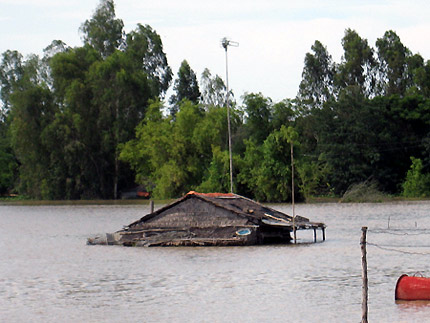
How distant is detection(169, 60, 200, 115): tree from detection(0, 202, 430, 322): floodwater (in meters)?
69.1

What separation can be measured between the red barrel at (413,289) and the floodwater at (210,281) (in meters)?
0.29

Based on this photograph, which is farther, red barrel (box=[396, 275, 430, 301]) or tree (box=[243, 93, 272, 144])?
tree (box=[243, 93, 272, 144])

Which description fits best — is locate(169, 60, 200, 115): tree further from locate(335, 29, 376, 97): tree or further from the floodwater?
the floodwater

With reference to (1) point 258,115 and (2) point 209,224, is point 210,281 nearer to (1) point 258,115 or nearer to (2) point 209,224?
(2) point 209,224

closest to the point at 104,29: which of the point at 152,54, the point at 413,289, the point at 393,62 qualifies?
the point at 152,54

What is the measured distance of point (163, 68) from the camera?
105 m

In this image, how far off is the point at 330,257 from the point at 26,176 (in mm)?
68087

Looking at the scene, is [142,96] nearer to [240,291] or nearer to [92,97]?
[92,97]

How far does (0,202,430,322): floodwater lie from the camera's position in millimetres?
18172

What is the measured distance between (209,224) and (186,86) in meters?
78.1

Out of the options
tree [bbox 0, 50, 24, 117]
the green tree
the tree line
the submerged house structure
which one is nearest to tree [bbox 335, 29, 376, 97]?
the tree line

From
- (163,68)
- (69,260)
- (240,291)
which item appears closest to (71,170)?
(163,68)

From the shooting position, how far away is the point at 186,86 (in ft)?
360

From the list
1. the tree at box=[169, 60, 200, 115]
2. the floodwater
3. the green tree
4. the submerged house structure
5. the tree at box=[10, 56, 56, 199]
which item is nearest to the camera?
the floodwater
